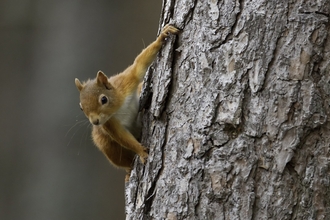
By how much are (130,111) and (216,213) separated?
0.85 metres

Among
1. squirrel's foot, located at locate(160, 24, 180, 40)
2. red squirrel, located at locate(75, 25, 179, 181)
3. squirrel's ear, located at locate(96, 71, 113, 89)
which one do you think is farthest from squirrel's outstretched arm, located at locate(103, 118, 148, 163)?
squirrel's foot, located at locate(160, 24, 180, 40)

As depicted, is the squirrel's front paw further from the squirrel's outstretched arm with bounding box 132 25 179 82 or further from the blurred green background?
the blurred green background

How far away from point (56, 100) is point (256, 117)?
9.00ft

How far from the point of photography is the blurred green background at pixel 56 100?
4082 millimetres

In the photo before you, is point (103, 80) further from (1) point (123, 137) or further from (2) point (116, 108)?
(1) point (123, 137)

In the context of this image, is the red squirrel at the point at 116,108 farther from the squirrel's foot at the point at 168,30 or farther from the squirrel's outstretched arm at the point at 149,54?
the squirrel's foot at the point at 168,30

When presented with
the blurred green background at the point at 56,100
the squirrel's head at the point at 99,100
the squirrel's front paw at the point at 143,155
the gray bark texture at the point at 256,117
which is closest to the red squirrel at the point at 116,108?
the squirrel's head at the point at 99,100

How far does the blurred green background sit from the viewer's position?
161 inches

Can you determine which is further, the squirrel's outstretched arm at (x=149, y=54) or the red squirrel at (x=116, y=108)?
the red squirrel at (x=116, y=108)

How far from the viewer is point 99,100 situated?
7.70ft

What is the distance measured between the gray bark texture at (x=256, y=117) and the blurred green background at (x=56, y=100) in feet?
7.82

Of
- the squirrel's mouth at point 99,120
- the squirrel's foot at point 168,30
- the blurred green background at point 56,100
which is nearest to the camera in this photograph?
the squirrel's foot at point 168,30

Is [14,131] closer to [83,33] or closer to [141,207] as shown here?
[83,33]

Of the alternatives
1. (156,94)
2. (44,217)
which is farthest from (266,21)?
(44,217)
